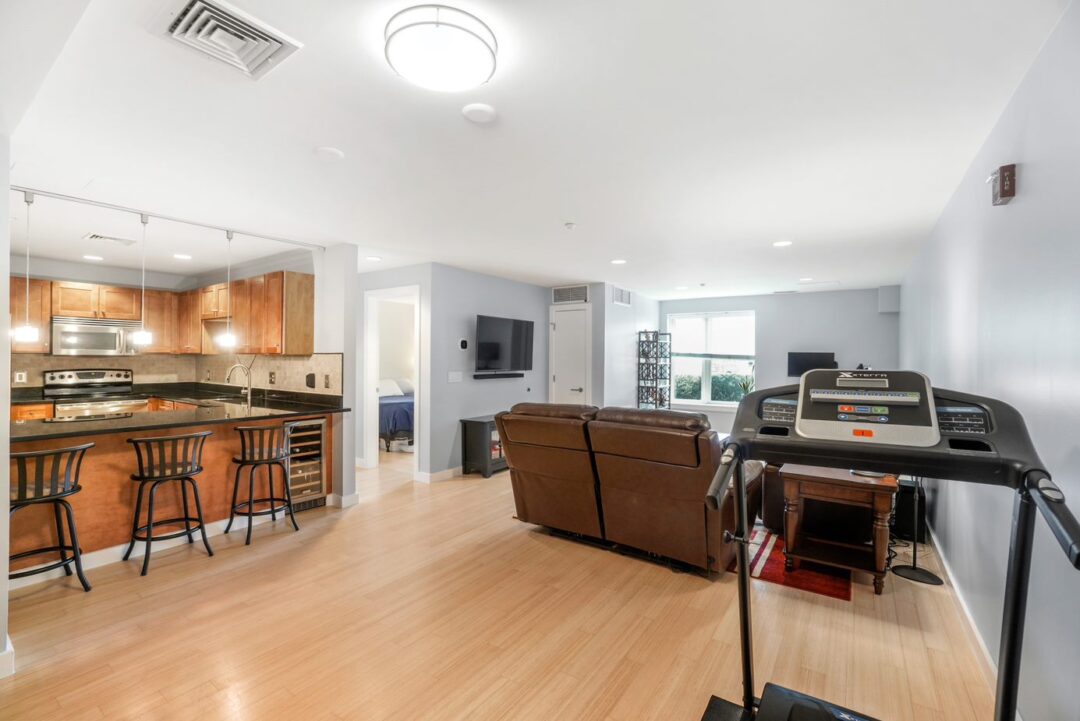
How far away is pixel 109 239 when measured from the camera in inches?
175

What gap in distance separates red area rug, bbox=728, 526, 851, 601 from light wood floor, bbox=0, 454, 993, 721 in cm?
10

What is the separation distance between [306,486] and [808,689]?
4050 mm

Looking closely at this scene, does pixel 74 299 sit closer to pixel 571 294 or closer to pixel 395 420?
pixel 395 420

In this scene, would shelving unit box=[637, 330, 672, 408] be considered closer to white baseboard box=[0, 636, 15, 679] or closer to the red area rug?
the red area rug

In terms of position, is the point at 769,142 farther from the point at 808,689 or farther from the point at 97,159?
the point at 97,159

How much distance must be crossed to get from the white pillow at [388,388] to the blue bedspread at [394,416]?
0.43 meters

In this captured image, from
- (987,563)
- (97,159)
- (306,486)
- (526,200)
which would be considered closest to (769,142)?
(526,200)

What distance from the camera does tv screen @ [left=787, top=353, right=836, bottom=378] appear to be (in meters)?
7.21

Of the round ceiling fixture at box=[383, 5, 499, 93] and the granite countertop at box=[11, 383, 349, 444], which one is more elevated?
the round ceiling fixture at box=[383, 5, 499, 93]

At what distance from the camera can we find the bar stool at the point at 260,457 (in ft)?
12.0

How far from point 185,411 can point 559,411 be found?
3.10 meters

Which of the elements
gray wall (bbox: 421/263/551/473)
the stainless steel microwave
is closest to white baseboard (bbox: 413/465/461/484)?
gray wall (bbox: 421/263/551/473)

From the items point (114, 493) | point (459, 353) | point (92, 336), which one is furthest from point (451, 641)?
point (92, 336)

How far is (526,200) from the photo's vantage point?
3223 mm
